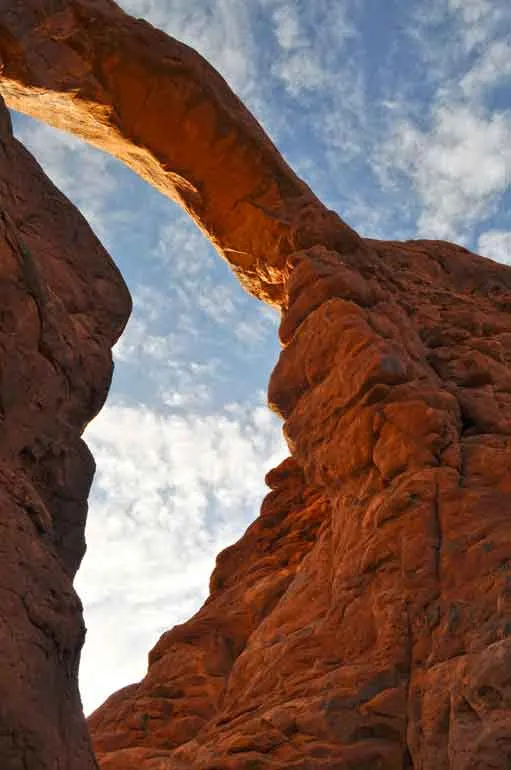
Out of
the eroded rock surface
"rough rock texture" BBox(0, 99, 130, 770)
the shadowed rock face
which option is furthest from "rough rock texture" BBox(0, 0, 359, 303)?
"rough rock texture" BBox(0, 99, 130, 770)

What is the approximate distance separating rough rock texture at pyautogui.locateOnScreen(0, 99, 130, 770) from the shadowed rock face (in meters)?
0.03

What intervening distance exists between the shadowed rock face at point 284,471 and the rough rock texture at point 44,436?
0.03 metres

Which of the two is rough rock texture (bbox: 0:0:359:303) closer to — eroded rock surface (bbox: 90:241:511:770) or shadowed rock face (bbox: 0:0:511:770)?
shadowed rock face (bbox: 0:0:511:770)

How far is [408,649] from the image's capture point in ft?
35.3

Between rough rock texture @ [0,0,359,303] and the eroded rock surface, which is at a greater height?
rough rock texture @ [0,0,359,303]

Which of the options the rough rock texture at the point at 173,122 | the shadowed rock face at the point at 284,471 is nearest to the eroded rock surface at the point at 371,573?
the shadowed rock face at the point at 284,471

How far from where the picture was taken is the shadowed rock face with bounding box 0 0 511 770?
28.5 feet

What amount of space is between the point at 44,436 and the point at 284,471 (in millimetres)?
14322

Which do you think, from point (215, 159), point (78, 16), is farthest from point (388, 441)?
point (78, 16)

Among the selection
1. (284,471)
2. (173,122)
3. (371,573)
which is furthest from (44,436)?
(284,471)

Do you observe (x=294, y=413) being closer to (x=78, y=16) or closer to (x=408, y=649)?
(x=408, y=649)

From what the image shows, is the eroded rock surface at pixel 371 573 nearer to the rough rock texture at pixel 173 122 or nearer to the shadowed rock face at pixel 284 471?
the shadowed rock face at pixel 284 471

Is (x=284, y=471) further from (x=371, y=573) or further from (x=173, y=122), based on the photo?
(x=371, y=573)

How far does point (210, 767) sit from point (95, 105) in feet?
45.3
